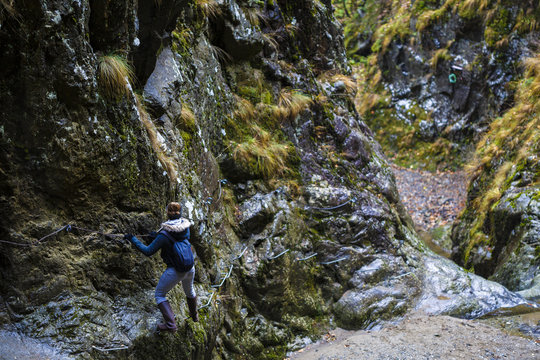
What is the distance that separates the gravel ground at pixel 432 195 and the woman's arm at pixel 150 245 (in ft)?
40.3

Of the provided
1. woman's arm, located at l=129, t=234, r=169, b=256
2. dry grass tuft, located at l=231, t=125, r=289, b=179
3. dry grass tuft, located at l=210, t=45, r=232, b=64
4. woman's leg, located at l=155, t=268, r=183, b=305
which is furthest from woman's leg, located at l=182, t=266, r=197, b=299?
dry grass tuft, located at l=210, t=45, r=232, b=64

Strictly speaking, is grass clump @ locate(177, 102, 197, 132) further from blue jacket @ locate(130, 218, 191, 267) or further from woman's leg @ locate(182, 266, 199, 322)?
woman's leg @ locate(182, 266, 199, 322)

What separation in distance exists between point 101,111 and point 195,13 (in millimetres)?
3929

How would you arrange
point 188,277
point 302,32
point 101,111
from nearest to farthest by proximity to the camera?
point 101,111 < point 188,277 < point 302,32

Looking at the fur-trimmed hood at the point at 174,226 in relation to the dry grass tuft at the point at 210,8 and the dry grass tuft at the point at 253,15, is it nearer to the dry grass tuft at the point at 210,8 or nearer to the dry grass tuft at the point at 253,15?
the dry grass tuft at the point at 210,8

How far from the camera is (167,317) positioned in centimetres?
475

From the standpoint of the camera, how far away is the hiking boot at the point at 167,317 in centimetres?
473

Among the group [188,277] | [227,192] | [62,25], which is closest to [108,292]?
[188,277]

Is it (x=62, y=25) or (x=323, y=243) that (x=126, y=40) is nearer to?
(x=62, y=25)

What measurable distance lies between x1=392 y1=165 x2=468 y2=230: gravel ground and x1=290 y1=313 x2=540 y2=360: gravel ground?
778 centimetres

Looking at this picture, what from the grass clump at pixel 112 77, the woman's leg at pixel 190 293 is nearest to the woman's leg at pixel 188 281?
the woman's leg at pixel 190 293

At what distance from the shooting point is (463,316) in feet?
25.9

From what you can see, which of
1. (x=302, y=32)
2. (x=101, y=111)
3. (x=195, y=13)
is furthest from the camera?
(x=302, y=32)

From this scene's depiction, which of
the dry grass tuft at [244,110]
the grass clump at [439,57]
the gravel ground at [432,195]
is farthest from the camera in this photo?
the grass clump at [439,57]
